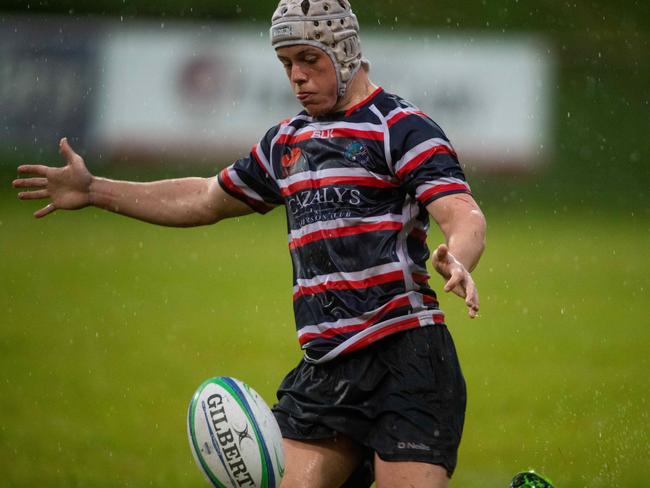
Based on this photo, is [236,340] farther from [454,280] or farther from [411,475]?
[454,280]

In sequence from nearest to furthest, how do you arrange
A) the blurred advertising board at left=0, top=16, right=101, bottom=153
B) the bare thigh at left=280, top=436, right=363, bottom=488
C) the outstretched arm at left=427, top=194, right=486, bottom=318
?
the outstretched arm at left=427, top=194, right=486, bottom=318, the bare thigh at left=280, top=436, right=363, bottom=488, the blurred advertising board at left=0, top=16, right=101, bottom=153

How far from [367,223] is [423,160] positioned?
30 centimetres

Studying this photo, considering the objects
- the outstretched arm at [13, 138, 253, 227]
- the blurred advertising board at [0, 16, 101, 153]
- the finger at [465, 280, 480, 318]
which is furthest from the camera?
the blurred advertising board at [0, 16, 101, 153]

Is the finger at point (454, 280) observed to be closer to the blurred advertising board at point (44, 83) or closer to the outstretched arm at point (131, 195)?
the outstretched arm at point (131, 195)

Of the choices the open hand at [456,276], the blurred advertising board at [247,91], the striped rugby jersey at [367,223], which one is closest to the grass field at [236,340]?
the blurred advertising board at [247,91]

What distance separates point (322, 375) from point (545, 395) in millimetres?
5792

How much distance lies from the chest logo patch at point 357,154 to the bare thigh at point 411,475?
3.46 ft

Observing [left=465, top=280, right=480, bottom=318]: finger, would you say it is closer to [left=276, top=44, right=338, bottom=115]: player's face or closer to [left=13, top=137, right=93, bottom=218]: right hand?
[left=276, top=44, right=338, bottom=115]: player's face

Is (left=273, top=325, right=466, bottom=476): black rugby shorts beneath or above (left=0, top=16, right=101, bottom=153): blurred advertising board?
above

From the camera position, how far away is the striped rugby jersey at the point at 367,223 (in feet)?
15.2

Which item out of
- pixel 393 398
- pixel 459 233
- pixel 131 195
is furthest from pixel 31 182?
pixel 459 233

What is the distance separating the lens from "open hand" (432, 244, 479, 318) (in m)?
4.00

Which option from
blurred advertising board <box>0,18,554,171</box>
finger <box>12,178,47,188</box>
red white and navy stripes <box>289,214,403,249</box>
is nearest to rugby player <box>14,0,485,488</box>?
red white and navy stripes <box>289,214,403,249</box>

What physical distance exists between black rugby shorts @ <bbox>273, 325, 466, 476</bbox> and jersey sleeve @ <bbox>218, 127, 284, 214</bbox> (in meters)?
0.80
